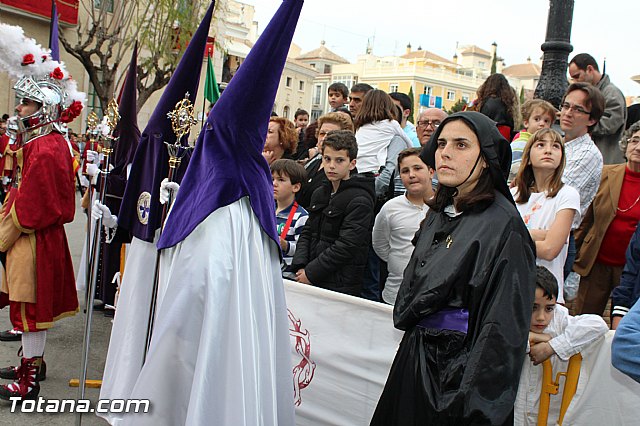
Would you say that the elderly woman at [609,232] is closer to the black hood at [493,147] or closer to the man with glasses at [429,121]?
the man with glasses at [429,121]

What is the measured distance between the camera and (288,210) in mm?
5703

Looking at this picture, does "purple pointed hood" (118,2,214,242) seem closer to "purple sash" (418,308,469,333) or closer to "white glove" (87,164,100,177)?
"white glove" (87,164,100,177)

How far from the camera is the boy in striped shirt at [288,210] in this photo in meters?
5.62

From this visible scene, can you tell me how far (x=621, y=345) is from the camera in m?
2.36

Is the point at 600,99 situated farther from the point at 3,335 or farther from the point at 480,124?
the point at 3,335

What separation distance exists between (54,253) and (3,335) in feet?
5.43

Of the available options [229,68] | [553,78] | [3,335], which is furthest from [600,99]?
[229,68]

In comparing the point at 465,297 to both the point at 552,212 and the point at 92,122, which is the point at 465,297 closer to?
the point at 552,212

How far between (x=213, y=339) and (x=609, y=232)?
11.7 feet

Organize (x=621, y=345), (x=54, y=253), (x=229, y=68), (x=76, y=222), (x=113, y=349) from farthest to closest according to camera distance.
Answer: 1. (x=229, y=68)
2. (x=76, y=222)
3. (x=54, y=253)
4. (x=113, y=349)
5. (x=621, y=345)

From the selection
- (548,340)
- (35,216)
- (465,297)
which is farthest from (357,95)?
(465,297)

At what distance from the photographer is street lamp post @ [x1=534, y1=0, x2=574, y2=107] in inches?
269

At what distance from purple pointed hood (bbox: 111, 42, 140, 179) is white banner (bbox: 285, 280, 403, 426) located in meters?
2.36

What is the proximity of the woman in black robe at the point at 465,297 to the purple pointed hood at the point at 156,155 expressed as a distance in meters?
1.82
